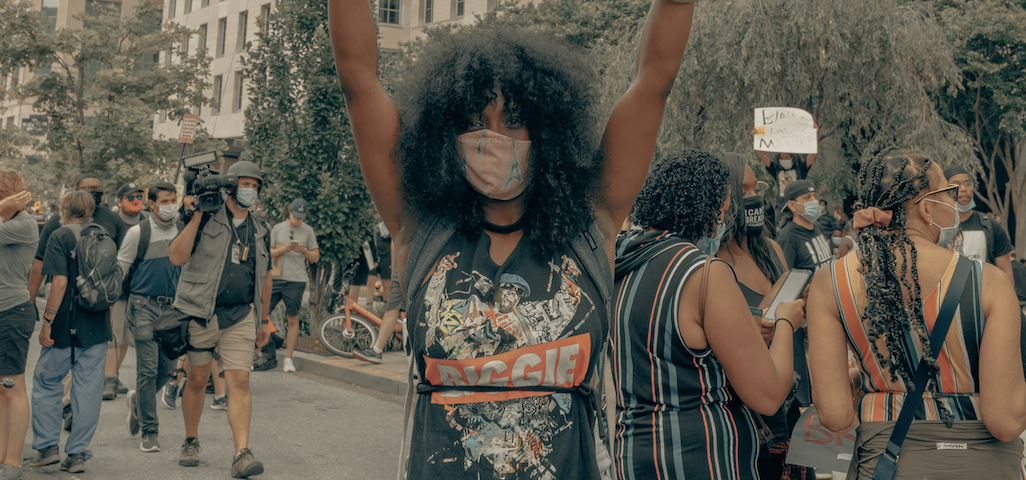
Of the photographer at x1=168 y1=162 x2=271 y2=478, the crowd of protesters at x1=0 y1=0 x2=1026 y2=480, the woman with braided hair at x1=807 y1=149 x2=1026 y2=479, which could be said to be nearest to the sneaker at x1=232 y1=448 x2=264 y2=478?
the photographer at x1=168 y1=162 x2=271 y2=478

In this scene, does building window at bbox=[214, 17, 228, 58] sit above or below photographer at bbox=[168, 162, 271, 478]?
above

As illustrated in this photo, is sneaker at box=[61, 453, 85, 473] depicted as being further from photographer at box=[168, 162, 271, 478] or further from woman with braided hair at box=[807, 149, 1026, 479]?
woman with braided hair at box=[807, 149, 1026, 479]

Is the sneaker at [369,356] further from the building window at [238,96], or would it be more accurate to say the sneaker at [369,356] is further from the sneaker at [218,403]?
the building window at [238,96]

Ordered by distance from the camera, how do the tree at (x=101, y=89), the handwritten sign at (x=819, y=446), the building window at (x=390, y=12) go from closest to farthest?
1. the handwritten sign at (x=819, y=446)
2. the tree at (x=101, y=89)
3. the building window at (x=390, y=12)

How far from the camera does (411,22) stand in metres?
38.7

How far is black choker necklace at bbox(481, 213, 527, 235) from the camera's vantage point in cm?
202

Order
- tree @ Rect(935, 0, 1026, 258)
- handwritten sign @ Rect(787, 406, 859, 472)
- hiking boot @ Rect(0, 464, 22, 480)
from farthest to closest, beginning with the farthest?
tree @ Rect(935, 0, 1026, 258) < hiking boot @ Rect(0, 464, 22, 480) < handwritten sign @ Rect(787, 406, 859, 472)

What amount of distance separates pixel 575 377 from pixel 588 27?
23.1 metres

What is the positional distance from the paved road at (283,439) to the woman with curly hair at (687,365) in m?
3.54

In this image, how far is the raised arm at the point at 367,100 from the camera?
1893mm

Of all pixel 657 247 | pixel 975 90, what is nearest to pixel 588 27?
pixel 975 90

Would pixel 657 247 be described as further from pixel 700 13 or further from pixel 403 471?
pixel 700 13

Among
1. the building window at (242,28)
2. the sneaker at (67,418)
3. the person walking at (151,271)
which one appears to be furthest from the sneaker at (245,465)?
the building window at (242,28)

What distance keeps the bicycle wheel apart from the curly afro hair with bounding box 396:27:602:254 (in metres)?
9.02
